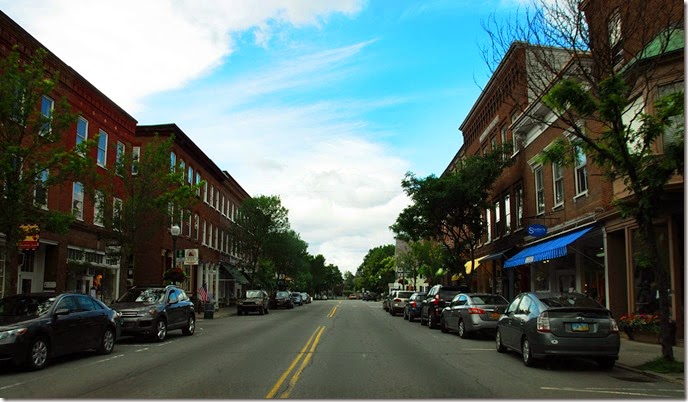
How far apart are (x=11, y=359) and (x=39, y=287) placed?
14440mm

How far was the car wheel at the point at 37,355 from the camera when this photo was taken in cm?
1091

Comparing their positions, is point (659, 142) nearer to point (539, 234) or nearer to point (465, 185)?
point (539, 234)

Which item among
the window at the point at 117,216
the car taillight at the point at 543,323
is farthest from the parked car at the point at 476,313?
the window at the point at 117,216

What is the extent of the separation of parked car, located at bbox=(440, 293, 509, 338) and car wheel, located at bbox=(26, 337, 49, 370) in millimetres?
11397

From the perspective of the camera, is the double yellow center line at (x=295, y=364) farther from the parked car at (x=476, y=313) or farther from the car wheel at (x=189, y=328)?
the parked car at (x=476, y=313)

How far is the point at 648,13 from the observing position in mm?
14375

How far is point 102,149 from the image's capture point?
91.6ft

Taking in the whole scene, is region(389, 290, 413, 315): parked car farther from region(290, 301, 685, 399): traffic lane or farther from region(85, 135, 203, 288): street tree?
region(290, 301, 685, 399): traffic lane

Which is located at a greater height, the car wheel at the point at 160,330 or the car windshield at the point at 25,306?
the car windshield at the point at 25,306

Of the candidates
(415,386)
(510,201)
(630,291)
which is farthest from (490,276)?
(415,386)

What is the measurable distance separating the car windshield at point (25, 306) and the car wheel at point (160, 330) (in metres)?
4.77

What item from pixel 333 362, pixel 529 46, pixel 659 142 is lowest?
pixel 333 362

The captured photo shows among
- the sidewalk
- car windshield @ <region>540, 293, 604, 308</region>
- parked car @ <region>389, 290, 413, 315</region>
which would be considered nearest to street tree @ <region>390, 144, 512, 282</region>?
parked car @ <region>389, 290, 413, 315</region>

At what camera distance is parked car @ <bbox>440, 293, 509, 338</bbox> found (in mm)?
17547
